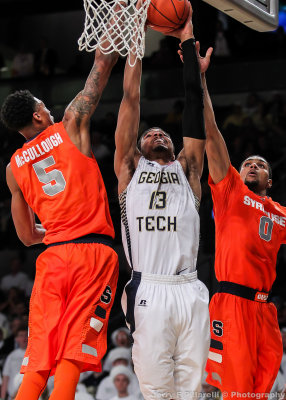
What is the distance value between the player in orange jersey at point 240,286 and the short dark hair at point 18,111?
4.55 feet

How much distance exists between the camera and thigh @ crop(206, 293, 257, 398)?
512 centimetres

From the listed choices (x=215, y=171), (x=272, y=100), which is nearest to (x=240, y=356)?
(x=215, y=171)

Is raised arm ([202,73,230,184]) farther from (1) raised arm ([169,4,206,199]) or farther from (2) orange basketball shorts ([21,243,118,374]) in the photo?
(2) orange basketball shorts ([21,243,118,374])

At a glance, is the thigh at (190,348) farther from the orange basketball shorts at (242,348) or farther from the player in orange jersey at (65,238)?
the orange basketball shorts at (242,348)

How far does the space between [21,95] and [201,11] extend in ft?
29.6

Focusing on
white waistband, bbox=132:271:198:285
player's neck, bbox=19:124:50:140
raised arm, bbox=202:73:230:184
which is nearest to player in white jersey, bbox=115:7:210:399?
white waistband, bbox=132:271:198:285

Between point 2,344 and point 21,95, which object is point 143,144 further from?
point 2,344

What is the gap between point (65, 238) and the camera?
4.34 meters

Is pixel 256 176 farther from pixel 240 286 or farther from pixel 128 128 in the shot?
pixel 128 128

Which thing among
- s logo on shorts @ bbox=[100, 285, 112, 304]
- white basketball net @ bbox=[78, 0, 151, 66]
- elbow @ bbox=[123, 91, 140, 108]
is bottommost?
s logo on shorts @ bbox=[100, 285, 112, 304]

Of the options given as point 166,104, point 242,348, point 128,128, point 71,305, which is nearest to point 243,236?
point 242,348

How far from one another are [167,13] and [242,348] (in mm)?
2590

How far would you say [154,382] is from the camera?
4.19 m

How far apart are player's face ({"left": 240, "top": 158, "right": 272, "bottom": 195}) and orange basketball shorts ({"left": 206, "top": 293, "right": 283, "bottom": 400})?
1.04 metres
